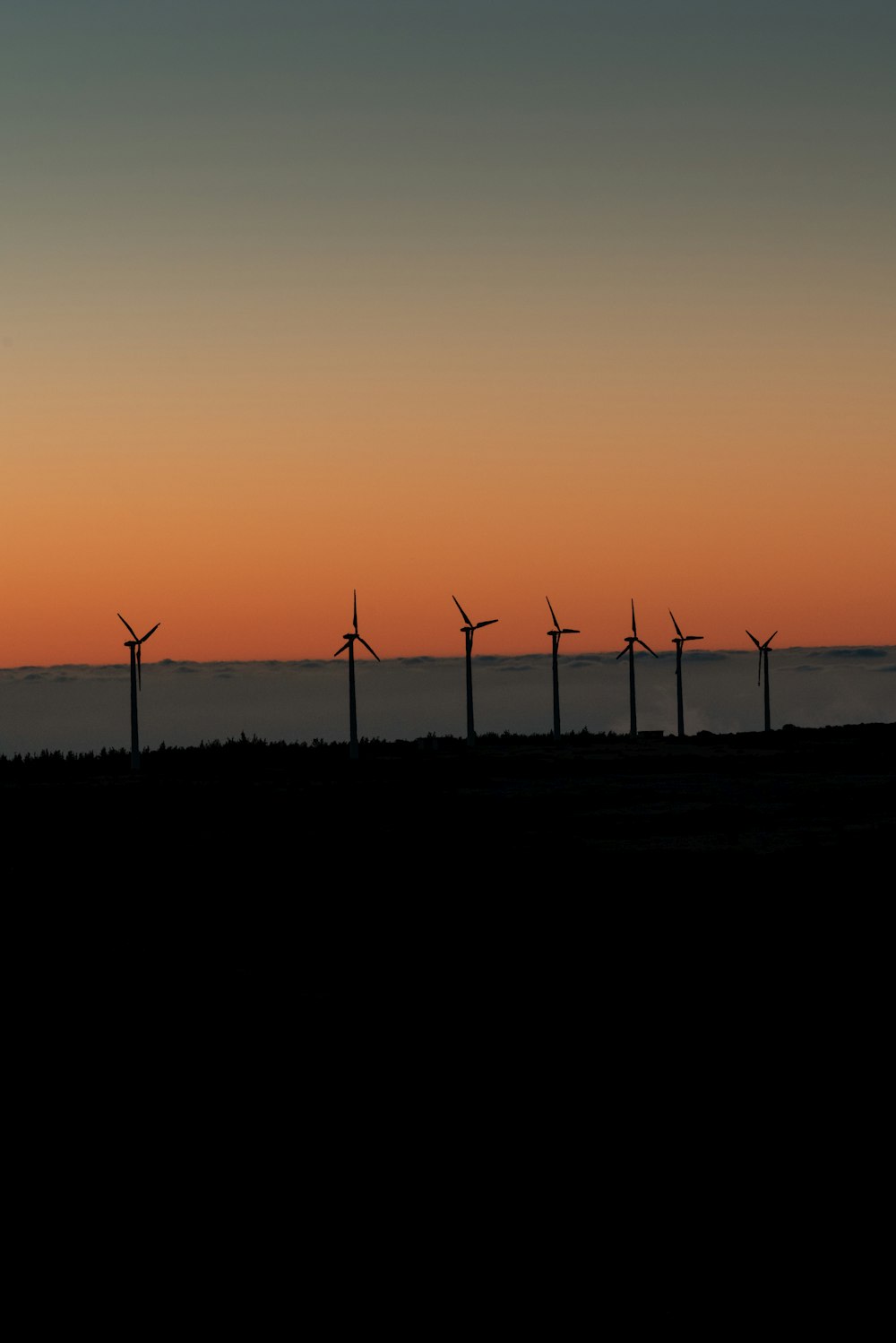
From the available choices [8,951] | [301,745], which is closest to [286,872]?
A: [8,951]

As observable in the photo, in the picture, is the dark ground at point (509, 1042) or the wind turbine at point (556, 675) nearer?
the dark ground at point (509, 1042)

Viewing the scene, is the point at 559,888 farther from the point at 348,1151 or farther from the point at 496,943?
the point at 348,1151

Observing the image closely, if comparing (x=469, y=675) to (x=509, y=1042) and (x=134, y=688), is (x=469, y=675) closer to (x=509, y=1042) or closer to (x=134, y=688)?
(x=134, y=688)

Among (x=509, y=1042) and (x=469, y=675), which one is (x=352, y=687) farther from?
(x=509, y=1042)

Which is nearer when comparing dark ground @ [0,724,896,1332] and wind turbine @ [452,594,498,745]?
dark ground @ [0,724,896,1332]

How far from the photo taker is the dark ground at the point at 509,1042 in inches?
575

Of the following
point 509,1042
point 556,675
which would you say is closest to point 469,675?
point 556,675

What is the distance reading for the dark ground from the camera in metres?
14.6

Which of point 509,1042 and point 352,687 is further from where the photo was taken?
point 352,687

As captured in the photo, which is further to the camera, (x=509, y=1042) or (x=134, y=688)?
(x=134, y=688)

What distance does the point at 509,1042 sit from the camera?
22422 mm

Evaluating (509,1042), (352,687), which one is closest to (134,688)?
(352,687)

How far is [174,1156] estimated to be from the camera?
17.4 meters

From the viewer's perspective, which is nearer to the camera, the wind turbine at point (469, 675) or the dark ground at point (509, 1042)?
the dark ground at point (509, 1042)
